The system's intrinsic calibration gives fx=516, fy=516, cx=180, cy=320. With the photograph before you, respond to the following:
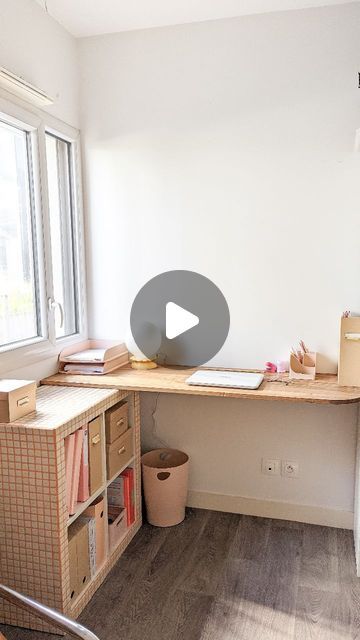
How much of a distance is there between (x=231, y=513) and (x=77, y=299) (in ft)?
4.58

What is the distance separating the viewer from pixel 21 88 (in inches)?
80.5

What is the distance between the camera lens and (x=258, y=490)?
8.77 feet

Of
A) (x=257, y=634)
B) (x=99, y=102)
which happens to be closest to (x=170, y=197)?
(x=99, y=102)

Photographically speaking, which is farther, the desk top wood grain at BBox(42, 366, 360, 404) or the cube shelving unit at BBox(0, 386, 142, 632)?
the desk top wood grain at BBox(42, 366, 360, 404)

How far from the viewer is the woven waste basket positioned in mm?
2559

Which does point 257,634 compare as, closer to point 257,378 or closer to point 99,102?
point 257,378

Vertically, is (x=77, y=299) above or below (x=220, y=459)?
above

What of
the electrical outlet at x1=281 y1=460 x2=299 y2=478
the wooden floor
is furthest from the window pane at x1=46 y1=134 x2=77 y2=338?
the electrical outlet at x1=281 y1=460 x2=299 y2=478

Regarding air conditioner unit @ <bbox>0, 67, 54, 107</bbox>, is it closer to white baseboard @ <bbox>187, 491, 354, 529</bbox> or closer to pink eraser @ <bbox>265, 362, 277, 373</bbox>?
pink eraser @ <bbox>265, 362, 277, 373</bbox>

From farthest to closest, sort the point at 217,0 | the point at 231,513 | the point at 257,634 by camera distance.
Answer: the point at 231,513 < the point at 217,0 < the point at 257,634

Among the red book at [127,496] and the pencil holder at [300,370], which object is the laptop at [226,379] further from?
the red book at [127,496]

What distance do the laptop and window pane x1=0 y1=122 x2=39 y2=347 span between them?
0.80m

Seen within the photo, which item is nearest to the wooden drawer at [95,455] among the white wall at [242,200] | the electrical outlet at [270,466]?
the white wall at [242,200]
